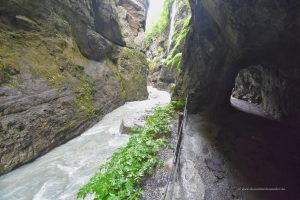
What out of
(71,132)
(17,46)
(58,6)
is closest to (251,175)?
(71,132)

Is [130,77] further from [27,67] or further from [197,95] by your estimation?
[27,67]

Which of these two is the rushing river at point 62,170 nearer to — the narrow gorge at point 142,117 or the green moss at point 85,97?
the narrow gorge at point 142,117

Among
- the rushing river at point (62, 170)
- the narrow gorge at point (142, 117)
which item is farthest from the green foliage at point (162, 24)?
the rushing river at point (62, 170)

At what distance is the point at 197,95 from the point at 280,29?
16.3ft

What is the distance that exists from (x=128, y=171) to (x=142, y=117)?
206 inches

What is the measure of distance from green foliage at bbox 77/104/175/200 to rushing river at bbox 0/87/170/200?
3.23 feet

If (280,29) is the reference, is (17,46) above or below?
below

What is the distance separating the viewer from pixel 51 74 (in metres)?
8.70

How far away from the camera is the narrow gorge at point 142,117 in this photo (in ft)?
15.8

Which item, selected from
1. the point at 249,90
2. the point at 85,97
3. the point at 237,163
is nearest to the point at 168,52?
the point at 249,90

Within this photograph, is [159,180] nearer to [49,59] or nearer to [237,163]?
[237,163]

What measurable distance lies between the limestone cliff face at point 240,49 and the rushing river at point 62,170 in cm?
558

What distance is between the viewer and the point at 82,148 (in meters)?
7.54

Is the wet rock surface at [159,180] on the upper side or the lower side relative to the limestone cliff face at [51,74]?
lower
